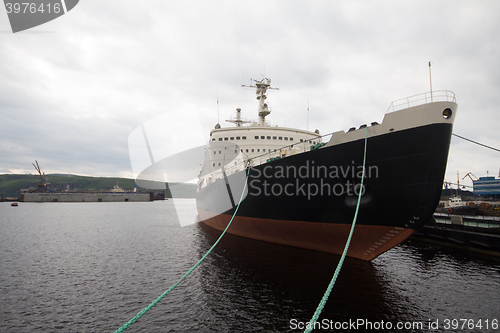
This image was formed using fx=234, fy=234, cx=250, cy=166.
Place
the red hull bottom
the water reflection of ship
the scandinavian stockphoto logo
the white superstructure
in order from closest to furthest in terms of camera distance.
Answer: the water reflection of ship < the red hull bottom < the scandinavian stockphoto logo < the white superstructure

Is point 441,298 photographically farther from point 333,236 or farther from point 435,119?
point 435,119

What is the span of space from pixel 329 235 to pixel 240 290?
434 cm

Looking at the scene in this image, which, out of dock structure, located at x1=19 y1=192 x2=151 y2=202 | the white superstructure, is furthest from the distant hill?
the white superstructure

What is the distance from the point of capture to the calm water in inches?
233

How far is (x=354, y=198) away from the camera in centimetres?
859

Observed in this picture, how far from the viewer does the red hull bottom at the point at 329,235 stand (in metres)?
8.27

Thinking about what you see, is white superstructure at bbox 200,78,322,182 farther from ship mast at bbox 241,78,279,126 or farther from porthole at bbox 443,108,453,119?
porthole at bbox 443,108,453,119

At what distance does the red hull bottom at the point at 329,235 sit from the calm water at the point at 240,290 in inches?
18.3

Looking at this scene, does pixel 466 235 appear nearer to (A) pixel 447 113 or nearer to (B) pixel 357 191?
(B) pixel 357 191

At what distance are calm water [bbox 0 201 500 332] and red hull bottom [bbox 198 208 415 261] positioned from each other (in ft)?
1.53

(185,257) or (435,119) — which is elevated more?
(435,119)

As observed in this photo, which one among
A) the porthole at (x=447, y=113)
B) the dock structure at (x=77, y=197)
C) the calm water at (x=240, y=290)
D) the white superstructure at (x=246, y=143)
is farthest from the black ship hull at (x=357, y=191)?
the dock structure at (x=77, y=197)

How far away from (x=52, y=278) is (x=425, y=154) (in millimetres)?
14199

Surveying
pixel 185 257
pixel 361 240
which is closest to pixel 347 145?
pixel 361 240
